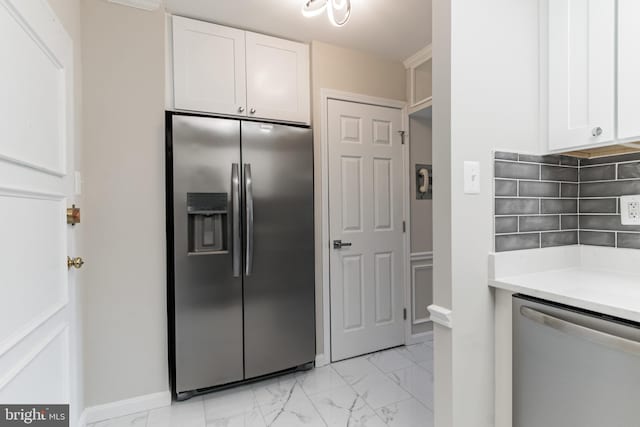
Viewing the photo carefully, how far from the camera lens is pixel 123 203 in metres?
1.83

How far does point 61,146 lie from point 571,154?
7.40 ft

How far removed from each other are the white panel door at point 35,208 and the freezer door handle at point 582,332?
163 centimetres

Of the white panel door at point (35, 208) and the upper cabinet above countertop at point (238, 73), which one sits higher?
the upper cabinet above countertop at point (238, 73)

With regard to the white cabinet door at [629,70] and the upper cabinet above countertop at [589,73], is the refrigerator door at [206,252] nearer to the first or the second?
the upper cabinet above countertop at [589,73]

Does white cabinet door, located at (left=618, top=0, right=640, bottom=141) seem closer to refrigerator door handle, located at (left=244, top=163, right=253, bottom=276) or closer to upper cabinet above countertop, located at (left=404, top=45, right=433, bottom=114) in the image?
upper cabinet above countertop, located at (left=404, top=45, right=433, bottom=114)

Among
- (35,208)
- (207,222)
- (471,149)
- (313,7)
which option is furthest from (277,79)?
(35,208)

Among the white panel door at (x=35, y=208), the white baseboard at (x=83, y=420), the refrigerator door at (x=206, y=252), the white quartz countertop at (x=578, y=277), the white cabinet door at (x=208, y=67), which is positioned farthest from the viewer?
the white cabinet door at (x=208, y=67)

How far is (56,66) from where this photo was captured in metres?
1.24

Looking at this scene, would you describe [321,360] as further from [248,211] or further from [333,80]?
[333,80]

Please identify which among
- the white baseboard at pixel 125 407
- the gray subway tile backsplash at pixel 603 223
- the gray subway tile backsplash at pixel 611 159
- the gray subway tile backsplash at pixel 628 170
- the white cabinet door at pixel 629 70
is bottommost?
the white baseboard at pixel 125 407

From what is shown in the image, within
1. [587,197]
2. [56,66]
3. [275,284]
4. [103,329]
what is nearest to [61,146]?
[56,66]

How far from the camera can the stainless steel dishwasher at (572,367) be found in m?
0.88

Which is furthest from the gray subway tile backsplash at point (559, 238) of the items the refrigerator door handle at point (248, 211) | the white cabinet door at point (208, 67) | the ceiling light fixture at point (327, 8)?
the white cabinet door at point (208, 67)

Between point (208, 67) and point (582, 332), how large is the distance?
2352 millimetres
